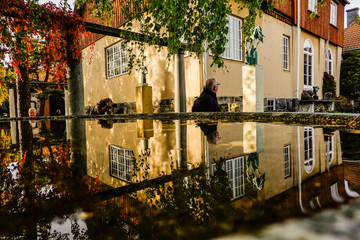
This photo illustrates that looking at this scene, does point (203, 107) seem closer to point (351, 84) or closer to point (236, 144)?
point (236, 144)

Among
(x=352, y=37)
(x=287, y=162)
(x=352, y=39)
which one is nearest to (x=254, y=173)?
(x=287, y=162)

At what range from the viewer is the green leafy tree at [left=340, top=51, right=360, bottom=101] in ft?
52.0

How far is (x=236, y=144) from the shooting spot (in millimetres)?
1633

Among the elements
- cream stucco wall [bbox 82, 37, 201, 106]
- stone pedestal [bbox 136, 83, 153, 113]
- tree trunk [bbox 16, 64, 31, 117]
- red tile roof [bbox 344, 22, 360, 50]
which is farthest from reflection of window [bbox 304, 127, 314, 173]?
red tile roof [bbox 344, 22, 360, 50]

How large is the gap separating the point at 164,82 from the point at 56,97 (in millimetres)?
13978

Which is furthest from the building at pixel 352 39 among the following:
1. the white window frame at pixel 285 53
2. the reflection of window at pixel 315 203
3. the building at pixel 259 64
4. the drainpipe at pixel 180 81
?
the reflection of window at pixel 315 203

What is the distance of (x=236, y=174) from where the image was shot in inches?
35.8

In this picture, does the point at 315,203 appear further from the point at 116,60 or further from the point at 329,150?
the point at 116,60

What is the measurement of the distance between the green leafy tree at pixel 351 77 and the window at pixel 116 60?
15.8m

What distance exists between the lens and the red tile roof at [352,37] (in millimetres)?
17781

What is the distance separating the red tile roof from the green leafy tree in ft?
5.55

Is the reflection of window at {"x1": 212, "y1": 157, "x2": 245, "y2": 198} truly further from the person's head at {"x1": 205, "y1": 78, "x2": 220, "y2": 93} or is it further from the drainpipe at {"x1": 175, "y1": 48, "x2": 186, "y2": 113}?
the drainpipe at {"x1": 175, "y1": 48, "x2": 186, "y2": 113}

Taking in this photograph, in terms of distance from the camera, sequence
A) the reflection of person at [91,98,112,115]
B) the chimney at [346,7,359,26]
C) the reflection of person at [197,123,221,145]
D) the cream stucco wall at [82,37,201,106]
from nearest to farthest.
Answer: the reflection of person at [197,123,221,145]
the cream stucco wall at [82,37,201,106]
the reflection of person at [91,98,112,115]
the chimney at [346,7,359,26]

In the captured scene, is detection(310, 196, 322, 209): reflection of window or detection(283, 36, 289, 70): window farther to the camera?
detection(283, 36, 289, 70): window
